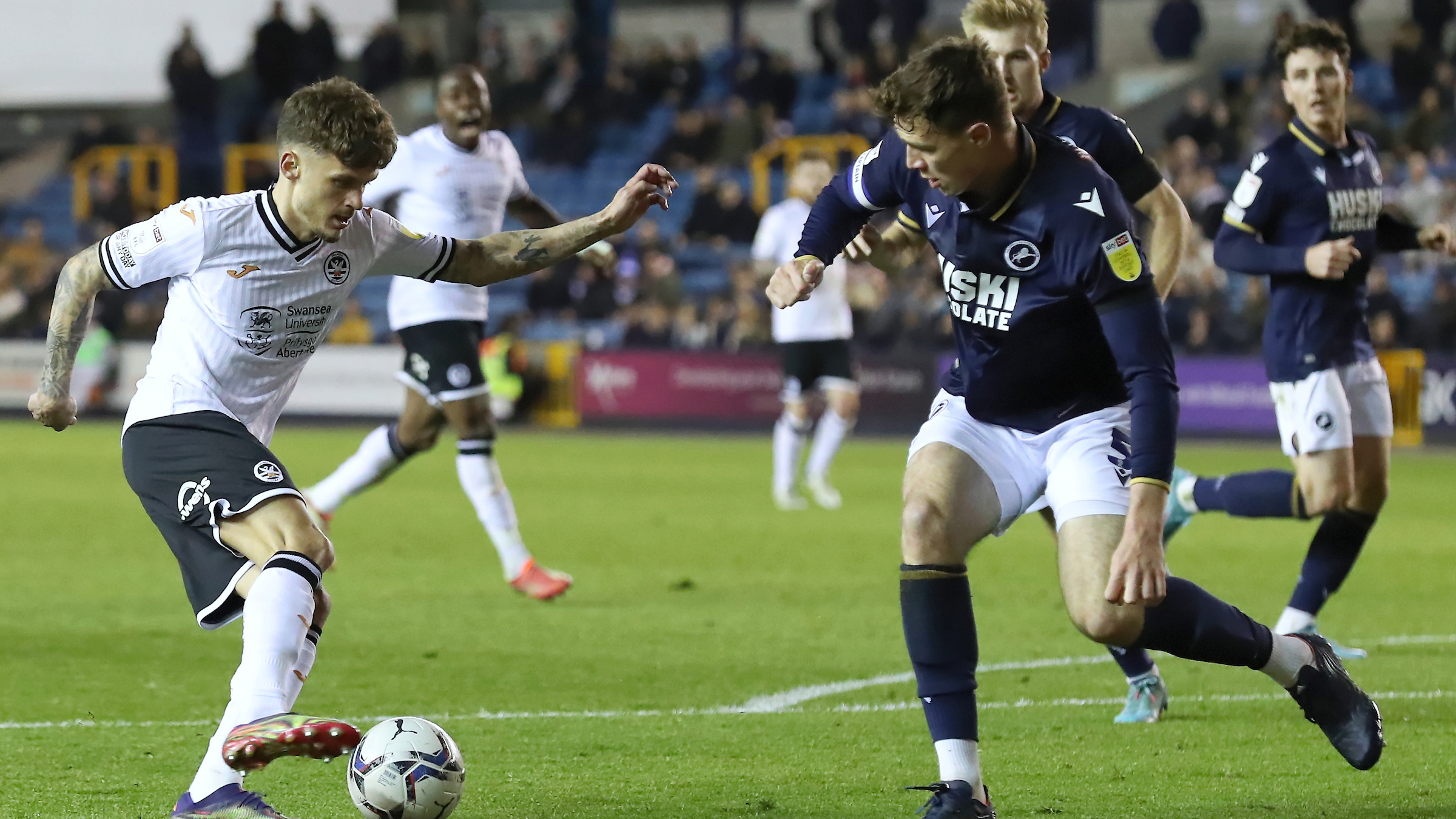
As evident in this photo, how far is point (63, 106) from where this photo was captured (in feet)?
100

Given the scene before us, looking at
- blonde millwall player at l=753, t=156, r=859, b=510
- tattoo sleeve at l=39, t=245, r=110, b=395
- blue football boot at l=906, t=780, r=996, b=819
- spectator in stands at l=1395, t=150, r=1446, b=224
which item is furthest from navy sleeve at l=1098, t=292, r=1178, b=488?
spectator in stands at l=1395, t=150, r=1446, b=224

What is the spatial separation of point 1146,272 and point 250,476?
7.14 feet

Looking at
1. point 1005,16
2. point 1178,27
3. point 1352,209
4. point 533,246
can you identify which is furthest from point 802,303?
point 1178,27

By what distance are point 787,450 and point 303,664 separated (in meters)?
9.12

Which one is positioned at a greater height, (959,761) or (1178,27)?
(959,761)

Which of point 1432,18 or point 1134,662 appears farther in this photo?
point 1432,18

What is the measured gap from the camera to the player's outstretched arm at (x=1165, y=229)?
222 inches

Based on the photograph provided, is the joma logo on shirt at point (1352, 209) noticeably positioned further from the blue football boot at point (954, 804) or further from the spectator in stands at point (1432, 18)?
the spectator in stands at point (1432, 18)

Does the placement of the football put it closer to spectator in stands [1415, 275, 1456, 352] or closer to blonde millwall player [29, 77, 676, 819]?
blonde millwall player [29, 77, 676, 819]

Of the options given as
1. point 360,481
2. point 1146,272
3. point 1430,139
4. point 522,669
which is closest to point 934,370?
point 1430,139

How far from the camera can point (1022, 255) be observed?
4.36 meters

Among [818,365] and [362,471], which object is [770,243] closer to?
[818,365]

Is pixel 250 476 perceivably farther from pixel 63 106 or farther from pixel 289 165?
pixel 63 106

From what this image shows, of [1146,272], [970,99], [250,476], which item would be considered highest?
[970,99]
